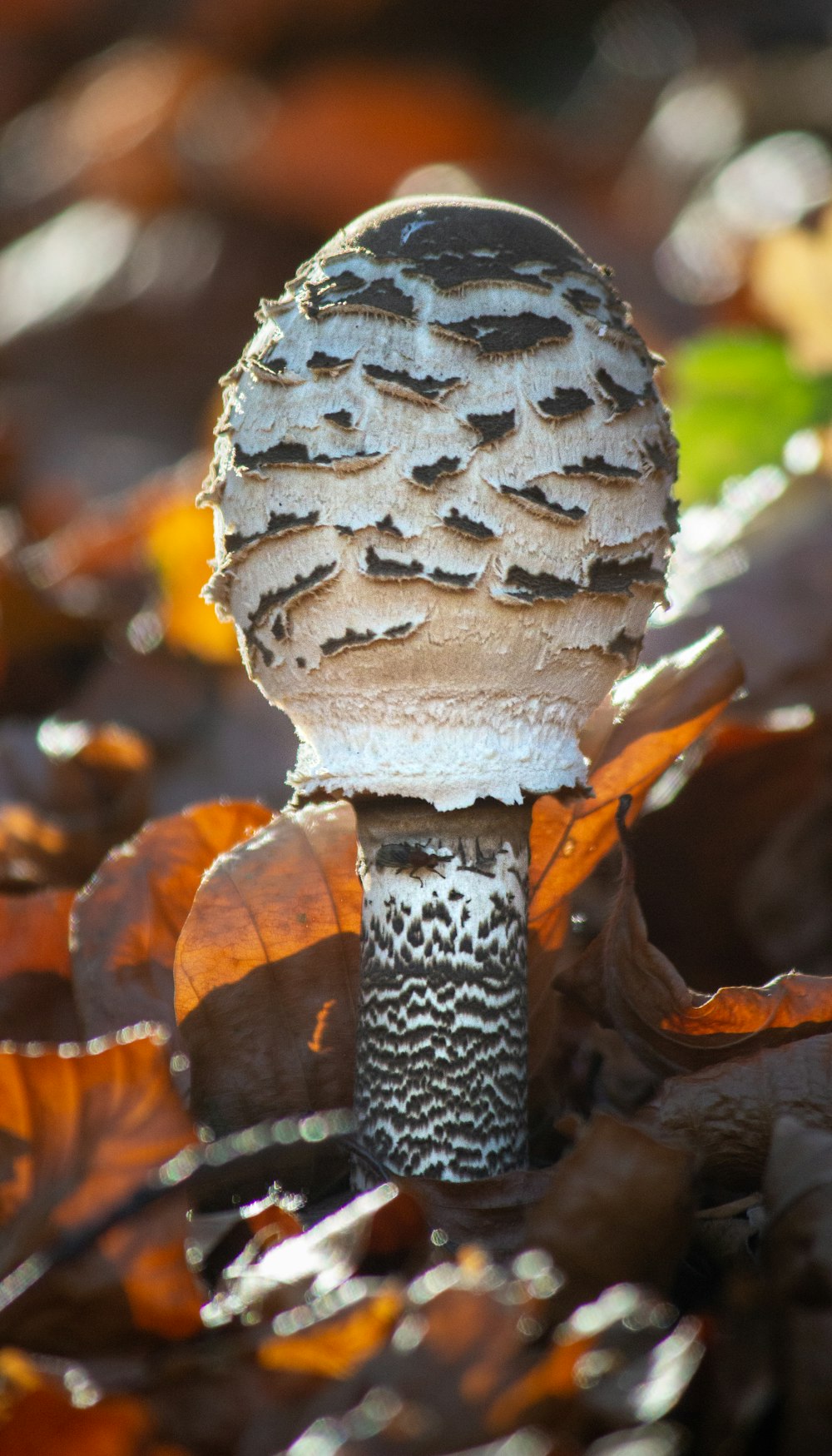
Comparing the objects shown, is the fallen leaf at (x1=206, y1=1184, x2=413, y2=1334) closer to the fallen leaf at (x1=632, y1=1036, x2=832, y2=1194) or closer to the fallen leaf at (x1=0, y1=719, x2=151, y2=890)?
the fallen leaf at (x1=632, y1=1036, x2=832, y2=1194)

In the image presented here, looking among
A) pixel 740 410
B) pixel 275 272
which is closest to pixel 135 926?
pixel 740 410

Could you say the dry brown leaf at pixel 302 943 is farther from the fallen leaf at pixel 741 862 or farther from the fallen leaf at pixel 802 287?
the fallen leaf at pixel 802 287

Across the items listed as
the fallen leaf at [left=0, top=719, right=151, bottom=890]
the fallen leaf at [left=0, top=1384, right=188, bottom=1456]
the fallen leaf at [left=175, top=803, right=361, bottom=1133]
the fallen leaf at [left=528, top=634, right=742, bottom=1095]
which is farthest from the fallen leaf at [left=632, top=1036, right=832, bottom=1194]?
the fallen leaf at [left=0, top=719, right=151, bottom=890]

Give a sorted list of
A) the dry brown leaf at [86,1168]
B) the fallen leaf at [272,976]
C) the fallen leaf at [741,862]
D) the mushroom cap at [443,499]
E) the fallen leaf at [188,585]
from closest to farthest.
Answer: the dry brown leaf at [86,1168]
the mushroom cap at [443,499]
the fallen leaf at [272,976]
the fallen leaf at [741,862]
the fallen leaf at [188,585]

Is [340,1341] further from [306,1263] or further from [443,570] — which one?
[443,570]

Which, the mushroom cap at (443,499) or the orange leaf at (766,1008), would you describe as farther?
the orange leaf at (766,1008)

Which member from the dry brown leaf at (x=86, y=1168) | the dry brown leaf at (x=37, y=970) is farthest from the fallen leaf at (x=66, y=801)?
the dry brown leaf at (x=86, y=1168)
